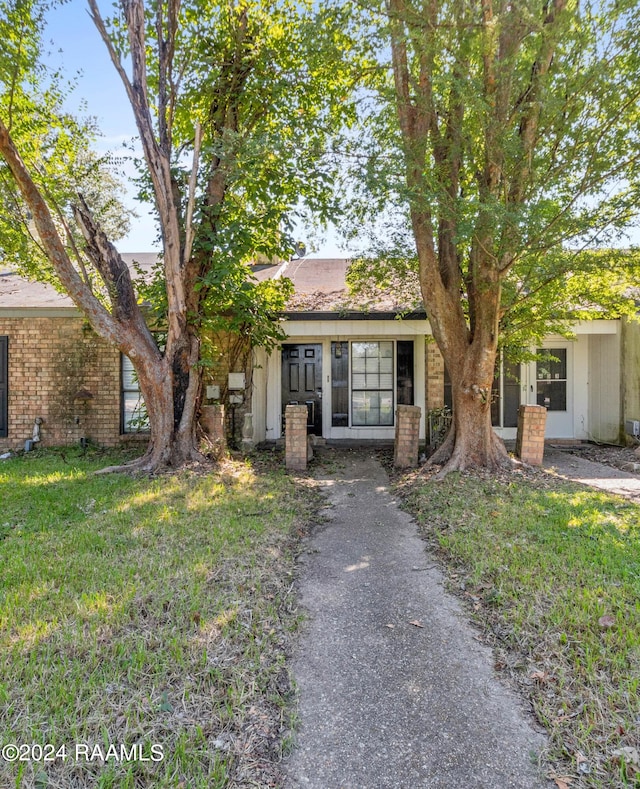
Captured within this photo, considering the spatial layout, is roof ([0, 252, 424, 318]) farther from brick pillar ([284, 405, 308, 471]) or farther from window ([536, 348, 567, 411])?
window ([536, 348, 567, 411])

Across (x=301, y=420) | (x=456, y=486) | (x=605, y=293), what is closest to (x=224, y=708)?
(x=456, y=486)

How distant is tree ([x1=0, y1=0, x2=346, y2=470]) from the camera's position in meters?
6.75

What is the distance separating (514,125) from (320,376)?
610cm

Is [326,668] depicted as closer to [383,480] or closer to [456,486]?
[456,486]

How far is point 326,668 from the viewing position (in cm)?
260

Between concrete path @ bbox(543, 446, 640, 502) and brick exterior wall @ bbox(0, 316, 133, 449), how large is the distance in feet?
27.2

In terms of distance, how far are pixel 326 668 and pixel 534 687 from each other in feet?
3.50

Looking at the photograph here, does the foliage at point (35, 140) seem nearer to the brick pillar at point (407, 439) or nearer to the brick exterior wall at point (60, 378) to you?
the brick exterior wall at point (60, 378)

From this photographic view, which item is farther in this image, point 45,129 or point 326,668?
point 45,129

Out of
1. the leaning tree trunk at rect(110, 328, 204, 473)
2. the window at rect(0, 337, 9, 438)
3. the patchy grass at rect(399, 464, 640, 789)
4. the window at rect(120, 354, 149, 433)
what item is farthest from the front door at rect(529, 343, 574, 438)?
the window at rect(0, 337, 9, 438)

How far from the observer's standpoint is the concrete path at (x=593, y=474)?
645 centimetres

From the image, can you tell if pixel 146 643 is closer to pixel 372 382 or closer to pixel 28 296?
pixel 372 382

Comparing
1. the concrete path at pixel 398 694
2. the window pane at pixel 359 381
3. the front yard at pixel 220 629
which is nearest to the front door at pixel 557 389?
the window pane at pixel 359 381

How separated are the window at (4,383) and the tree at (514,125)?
7.92 metres
